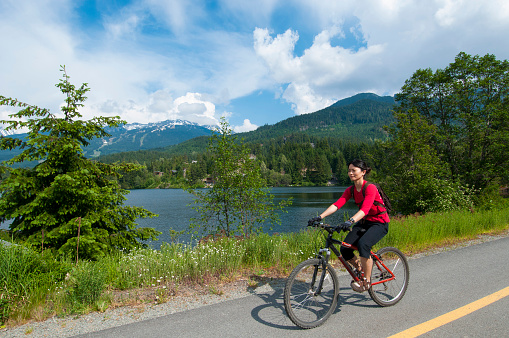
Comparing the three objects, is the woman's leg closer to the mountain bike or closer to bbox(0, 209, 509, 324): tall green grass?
the mountain bike

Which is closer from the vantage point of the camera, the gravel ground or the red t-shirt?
the gravel ground

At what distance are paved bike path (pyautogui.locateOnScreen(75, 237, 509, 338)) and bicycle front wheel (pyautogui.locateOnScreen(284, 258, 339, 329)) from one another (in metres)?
0.12

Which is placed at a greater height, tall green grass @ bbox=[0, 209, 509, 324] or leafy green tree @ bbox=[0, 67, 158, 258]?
leafy green tree @ bbox=[0, 67, 158, 258]

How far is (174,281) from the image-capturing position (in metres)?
4.74

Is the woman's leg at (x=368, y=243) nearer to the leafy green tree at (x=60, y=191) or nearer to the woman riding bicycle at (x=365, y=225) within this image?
the woman riding bicycle at (x=365, y=225)

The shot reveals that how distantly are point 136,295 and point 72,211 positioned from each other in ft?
13.2

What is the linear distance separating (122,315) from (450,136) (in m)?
21.4

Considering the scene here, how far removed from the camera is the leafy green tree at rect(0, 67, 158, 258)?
271 inches

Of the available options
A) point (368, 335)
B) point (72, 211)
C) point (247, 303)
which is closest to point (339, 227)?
point (368, 335)

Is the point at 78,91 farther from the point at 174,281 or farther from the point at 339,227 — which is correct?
the point at 339,227

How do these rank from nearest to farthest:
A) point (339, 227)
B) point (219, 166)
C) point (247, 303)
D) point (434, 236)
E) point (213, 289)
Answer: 1. point (339, 227)
2. point (247, 303)
3. point (213, 289)
4. point (434, 236)
5. point (219, 166)

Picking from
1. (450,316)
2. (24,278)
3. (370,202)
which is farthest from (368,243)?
(24,278)

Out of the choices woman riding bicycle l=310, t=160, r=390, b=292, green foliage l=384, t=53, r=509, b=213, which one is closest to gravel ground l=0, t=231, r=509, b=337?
woman riding bicycle l=310, t=160, r=390, b=292

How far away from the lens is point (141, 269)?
4918 millimetres
